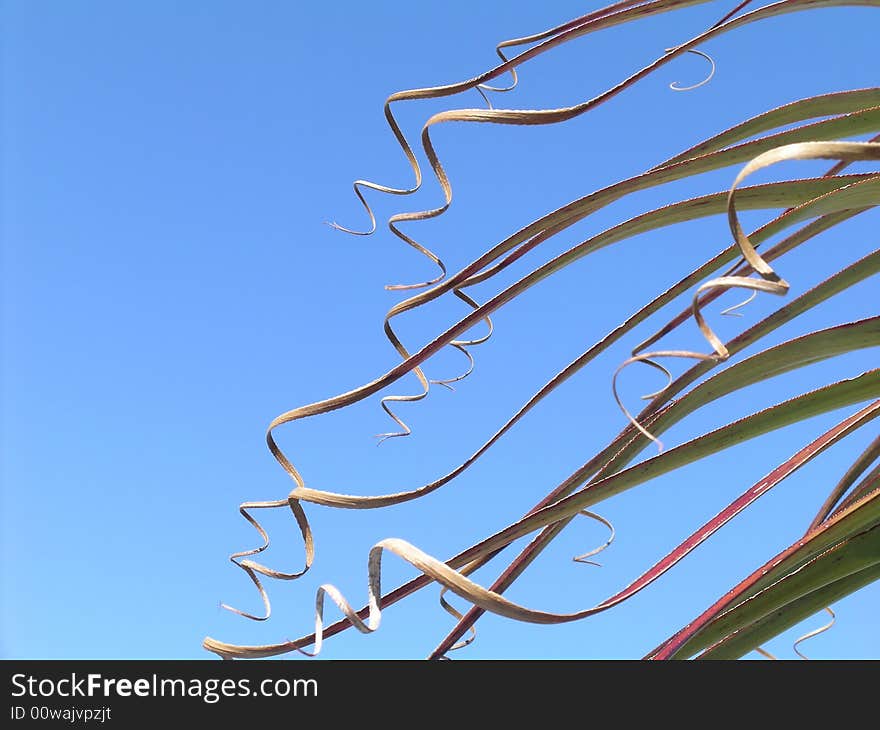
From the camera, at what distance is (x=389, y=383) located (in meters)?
0.45

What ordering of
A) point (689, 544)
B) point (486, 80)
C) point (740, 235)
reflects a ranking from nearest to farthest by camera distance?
point (740, 235) < point (689, 544) < point (486, 80)

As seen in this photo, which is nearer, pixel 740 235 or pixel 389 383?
pixel 740 235

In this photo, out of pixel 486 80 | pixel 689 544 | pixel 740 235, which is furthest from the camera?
pixel 486 80

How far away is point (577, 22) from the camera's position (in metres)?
0.53
